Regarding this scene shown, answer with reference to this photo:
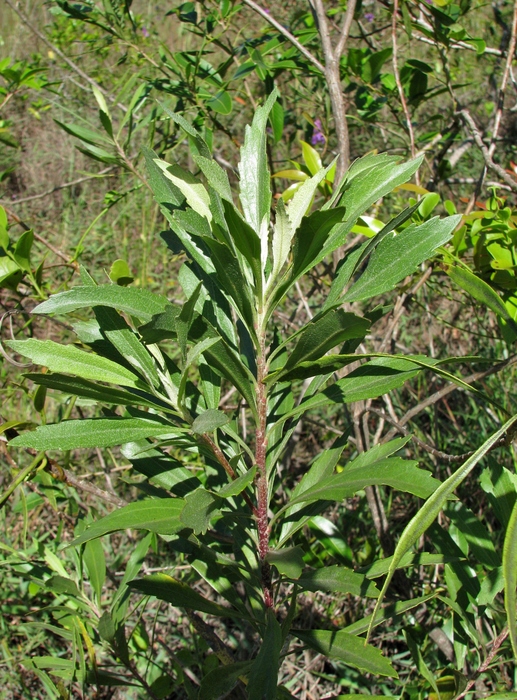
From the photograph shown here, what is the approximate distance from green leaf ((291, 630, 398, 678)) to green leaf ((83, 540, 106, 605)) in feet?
1.80

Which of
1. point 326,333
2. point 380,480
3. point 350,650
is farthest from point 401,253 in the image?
point 350,650

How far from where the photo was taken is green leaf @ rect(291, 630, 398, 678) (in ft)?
2.91

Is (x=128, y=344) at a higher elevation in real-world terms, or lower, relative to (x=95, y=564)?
higher

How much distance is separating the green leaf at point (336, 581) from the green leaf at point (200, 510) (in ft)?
0.96

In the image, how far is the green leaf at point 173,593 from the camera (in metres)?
0.97

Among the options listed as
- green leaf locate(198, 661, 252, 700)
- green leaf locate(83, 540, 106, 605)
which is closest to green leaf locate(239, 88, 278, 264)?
green leaf locate(198, 661, 252, 700)

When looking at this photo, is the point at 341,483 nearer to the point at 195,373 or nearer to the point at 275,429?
the point at 275,429

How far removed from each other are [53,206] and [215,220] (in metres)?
3.67

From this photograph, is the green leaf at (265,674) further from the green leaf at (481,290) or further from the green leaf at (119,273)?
the green leaf at (119,273)

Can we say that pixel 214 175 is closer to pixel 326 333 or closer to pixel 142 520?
pixel 326 333

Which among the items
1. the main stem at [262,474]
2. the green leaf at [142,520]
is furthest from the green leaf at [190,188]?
the green leaf at [142,520]

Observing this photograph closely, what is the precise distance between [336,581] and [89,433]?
17.4 inches

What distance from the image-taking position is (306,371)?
0.80 metres

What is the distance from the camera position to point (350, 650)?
0.93m
